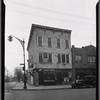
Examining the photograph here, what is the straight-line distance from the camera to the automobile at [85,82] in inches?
56.6

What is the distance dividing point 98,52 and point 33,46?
71 cm

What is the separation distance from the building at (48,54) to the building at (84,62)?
0.10 m

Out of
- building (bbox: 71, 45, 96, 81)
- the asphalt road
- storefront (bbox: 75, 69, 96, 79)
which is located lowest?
the asphalt road

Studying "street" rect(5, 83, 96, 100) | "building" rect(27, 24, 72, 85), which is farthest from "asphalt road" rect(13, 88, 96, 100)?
"building" rect(27, 24, 72, 85)

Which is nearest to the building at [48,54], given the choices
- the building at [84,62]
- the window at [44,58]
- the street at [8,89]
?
the window at [44,58]

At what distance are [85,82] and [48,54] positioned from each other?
603 mm

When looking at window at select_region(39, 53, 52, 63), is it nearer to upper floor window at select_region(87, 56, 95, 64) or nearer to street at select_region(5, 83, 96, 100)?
street at select_region(5, 83, 96, 100)

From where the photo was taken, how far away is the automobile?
144 cm

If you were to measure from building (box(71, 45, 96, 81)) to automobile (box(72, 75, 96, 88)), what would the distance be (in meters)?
0.05

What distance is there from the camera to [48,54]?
1.44 m

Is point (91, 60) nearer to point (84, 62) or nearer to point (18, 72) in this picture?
point (84, 62)

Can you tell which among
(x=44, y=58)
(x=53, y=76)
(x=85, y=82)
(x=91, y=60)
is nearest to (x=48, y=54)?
(x=44, y=58)

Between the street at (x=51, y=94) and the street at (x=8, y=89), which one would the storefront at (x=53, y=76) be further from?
the street at (x=8, y=89)

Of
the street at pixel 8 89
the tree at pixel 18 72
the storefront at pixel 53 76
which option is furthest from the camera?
the storefront at pixel 53 76
